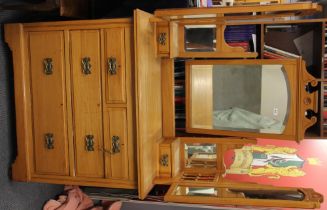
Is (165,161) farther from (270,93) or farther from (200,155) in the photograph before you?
(270,93)

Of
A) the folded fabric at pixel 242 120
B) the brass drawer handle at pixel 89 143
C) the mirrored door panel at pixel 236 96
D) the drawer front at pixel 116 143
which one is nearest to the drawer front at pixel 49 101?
the brass drawer handle at pixel 89 143

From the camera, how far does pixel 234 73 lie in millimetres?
2123

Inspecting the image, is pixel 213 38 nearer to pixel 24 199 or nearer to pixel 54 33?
pixel 54 33

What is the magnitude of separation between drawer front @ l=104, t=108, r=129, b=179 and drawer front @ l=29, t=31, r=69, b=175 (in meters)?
0.22

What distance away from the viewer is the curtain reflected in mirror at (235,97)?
208 centimetres

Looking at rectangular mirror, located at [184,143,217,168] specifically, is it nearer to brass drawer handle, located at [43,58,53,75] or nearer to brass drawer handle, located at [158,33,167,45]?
brass drawer handle, located at [158,33,167,45]

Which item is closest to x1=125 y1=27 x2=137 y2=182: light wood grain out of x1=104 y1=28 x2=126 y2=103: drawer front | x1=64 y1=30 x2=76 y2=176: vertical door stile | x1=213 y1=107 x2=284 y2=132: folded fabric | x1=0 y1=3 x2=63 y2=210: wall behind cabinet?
x1=104 y1=28 x2=126 y2=103: drawer front

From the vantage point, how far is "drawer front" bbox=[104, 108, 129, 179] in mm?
1864

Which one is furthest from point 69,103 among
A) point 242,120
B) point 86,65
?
point 242,120

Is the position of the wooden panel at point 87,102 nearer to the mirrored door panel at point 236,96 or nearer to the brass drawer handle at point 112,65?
the brass drawer handle at point 112,65

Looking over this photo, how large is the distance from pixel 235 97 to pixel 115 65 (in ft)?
2.31

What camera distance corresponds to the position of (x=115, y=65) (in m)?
1.84

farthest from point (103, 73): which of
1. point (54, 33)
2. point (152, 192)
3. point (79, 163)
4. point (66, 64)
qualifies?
point (152, 192)

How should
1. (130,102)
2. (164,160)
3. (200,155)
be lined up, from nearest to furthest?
1. (130,102)
2. (164,160)
3. (200,155)
